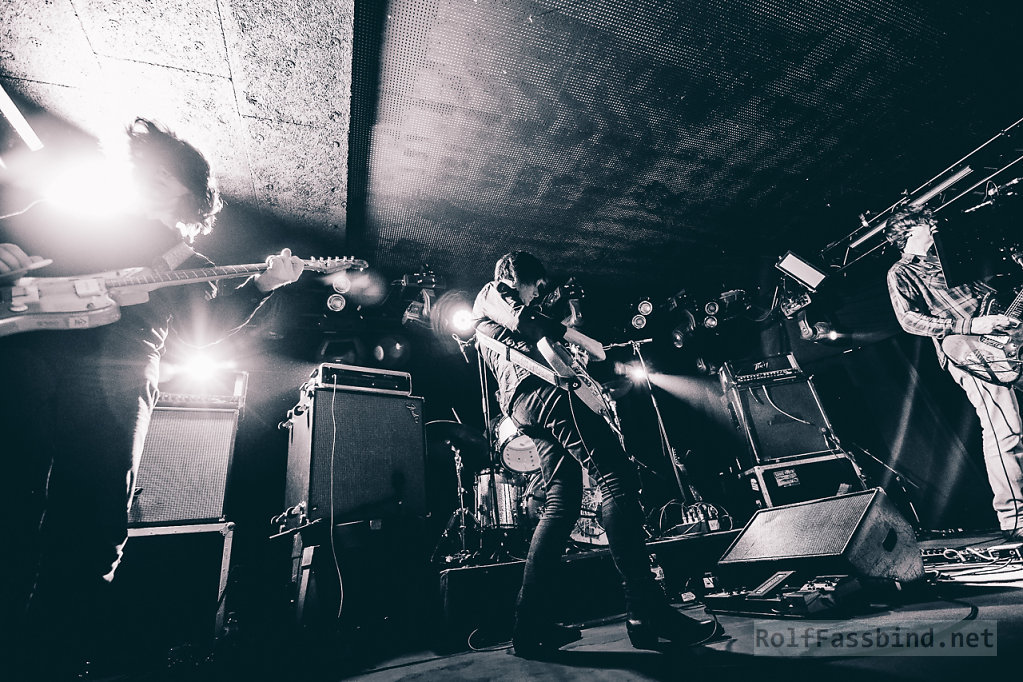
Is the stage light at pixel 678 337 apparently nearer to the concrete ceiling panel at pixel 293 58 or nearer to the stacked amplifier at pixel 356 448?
the stacked amplifier at pixel 356 448

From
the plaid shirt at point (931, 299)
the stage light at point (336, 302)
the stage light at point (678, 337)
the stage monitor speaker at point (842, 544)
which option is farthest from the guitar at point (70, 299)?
the stage light at point (678, 337)

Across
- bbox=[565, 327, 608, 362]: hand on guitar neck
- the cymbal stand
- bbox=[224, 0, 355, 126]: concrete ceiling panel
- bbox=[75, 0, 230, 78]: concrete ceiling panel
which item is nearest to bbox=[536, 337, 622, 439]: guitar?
bbox=[565, 327, 608, 362]: hand on guitar neck

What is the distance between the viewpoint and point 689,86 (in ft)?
10.5

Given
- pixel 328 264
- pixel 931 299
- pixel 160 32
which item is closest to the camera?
pixel 160 32

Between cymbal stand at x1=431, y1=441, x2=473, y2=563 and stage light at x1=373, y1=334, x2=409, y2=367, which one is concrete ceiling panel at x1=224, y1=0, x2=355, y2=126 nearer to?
stage light at x1=373, y1=334, x2=409, y2=367

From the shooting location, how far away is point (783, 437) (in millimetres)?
4512

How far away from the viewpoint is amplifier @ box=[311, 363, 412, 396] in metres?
3.47

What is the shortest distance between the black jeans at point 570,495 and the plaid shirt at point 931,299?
3.23 metres

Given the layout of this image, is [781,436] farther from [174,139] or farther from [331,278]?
[174,139]

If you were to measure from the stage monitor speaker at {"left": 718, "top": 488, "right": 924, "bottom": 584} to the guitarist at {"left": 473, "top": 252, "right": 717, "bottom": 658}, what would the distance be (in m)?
0.61

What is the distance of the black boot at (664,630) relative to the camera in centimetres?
161

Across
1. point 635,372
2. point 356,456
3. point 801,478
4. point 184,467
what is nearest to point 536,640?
point 356,456

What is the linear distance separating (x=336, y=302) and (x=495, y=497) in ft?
8.20

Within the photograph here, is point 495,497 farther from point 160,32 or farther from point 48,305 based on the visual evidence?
point 160,32
